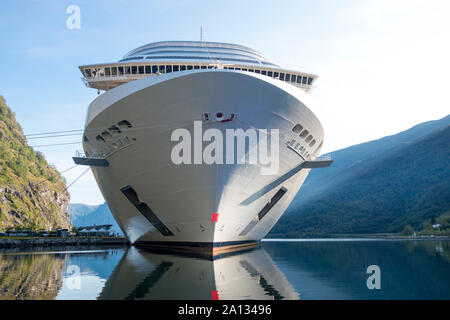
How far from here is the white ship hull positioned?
507 inches

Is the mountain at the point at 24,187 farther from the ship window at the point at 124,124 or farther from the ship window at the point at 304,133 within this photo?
the ship window at the point at 304,133

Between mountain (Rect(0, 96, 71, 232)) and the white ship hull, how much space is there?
105 ft

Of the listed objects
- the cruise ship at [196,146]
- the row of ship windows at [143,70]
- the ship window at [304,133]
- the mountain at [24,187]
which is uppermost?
the mountain at [24,187]

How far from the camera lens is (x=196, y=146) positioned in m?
13.5

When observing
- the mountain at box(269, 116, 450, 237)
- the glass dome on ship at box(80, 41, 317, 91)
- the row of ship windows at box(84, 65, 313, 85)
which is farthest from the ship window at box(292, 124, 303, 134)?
the mountain at box(269, 116, 450, 237)

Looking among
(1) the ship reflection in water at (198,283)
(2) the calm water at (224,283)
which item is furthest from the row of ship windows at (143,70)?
(2) the calm water at (224,283)

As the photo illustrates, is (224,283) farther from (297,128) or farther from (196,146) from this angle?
(297,128)

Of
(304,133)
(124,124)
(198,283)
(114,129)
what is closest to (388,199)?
(304,133)

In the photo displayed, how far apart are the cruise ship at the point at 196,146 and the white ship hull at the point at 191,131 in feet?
0.12

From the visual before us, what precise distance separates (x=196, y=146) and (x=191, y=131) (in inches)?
21.0

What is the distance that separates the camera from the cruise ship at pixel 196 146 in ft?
42.5

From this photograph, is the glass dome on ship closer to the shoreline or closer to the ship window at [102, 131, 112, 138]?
the ship window at [102, 131, 112, 138]

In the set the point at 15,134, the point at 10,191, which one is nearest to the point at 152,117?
the point at 10,191
